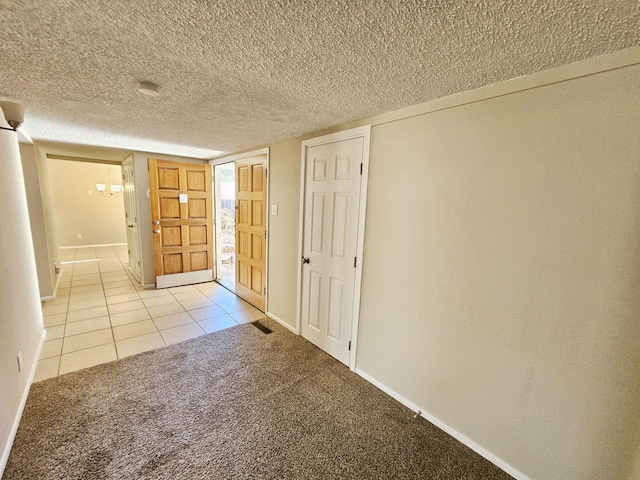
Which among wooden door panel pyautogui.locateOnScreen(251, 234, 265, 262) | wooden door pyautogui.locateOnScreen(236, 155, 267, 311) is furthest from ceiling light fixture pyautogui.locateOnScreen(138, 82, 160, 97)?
wooden door panel pyautogui.locateOnScreen(251, 234, 265, 262)

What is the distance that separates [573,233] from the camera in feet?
4.07

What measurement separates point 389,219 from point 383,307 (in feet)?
2.24

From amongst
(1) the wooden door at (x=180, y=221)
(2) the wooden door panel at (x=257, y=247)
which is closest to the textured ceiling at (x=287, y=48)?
(2) the wooden door panel at (x=257, y=247)

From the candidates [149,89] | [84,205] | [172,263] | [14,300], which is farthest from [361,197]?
[84,205]

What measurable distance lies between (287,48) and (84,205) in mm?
8467

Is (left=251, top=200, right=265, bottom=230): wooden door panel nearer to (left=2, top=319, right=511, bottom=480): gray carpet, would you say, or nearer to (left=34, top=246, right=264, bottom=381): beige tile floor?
(left=34, top=246, right=264, bottom=381): beige tile floor

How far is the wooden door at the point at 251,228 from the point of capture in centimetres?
337

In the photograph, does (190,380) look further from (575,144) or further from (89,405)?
(575,144)

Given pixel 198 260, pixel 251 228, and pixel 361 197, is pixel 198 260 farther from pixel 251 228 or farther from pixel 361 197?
pixel 361 197

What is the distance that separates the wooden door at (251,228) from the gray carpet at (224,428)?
1.36m

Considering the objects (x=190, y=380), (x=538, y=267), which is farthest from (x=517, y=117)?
(x=190, y=380)

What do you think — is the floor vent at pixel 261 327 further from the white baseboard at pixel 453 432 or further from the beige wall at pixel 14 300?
the beige wall at pixel 14 300

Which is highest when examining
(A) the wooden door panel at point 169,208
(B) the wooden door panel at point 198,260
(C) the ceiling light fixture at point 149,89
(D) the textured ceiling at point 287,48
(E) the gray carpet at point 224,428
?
(D) the textured ceiling at point 287,48

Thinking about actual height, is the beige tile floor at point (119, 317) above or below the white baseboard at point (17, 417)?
below
